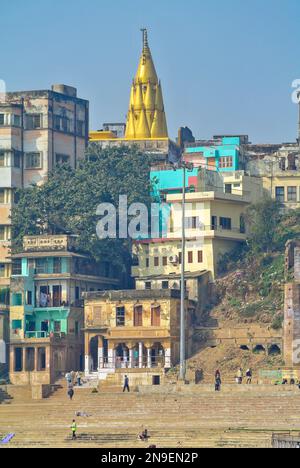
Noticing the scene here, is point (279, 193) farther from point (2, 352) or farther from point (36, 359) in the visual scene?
point (2, 352)

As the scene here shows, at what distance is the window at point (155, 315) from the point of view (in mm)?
108812

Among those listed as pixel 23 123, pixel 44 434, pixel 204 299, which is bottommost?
pixel 44 434

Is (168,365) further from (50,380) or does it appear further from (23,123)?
(23,123)

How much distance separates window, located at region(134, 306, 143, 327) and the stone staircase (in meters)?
7.26

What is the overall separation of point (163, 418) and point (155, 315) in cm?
1400

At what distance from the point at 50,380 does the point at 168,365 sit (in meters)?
6.39

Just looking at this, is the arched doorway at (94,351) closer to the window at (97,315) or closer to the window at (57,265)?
the window at (97,315)

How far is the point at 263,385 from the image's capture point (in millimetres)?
98250

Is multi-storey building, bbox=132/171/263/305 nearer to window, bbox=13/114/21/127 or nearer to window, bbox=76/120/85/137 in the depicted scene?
window, bbox=76/120/85/137

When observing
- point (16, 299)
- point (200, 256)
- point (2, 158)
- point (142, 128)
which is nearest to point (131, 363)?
point (200, 256)

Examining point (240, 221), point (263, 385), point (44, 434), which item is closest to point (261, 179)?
point (240, 221)

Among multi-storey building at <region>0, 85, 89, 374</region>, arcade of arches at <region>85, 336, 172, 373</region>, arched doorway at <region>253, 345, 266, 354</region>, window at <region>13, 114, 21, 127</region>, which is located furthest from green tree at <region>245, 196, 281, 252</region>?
window at <region>13, 114, 21, 127</region>

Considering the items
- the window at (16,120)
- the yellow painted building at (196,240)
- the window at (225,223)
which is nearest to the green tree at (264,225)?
the yellow painted building at (196,240)

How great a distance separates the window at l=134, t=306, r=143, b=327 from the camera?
109m
